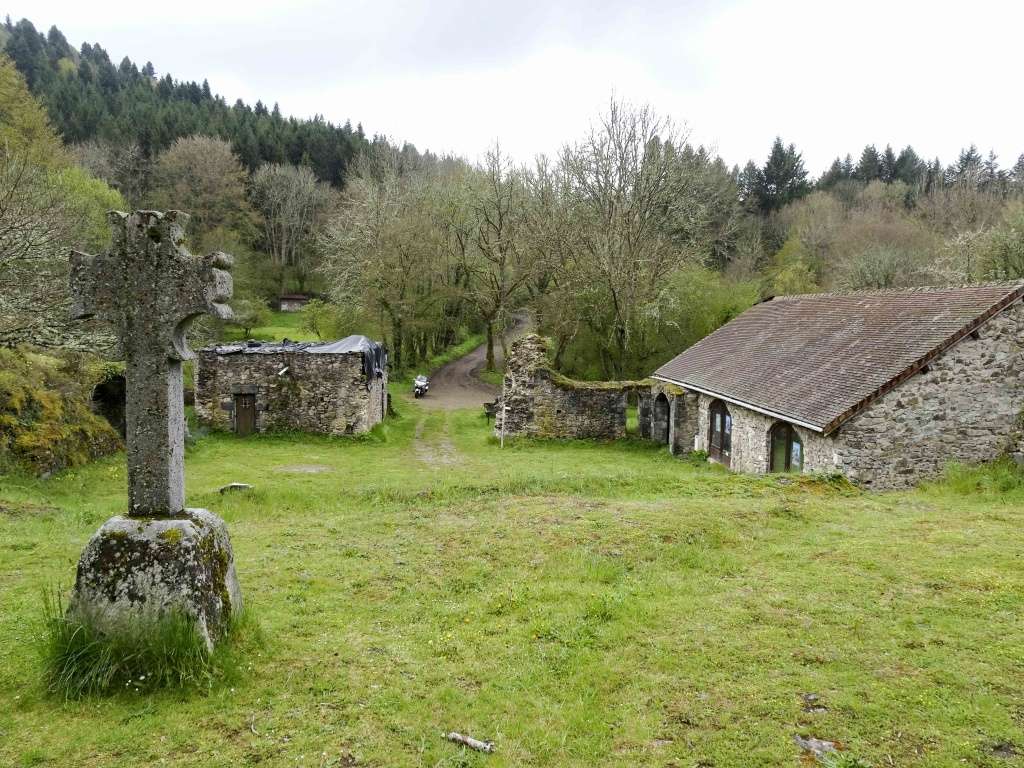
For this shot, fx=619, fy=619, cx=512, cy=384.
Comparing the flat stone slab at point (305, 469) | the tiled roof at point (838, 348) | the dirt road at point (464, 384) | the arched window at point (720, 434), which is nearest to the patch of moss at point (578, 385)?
the tiled roof at point (838, 348)

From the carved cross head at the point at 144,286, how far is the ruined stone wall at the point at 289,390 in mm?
18329

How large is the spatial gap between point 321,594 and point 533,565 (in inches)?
96.9

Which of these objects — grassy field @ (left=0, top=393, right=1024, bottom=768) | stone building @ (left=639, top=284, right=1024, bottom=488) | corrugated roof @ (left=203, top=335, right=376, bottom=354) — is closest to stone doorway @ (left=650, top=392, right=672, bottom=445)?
stone building @ (left=639, top=284, right=1024, bottom=488)

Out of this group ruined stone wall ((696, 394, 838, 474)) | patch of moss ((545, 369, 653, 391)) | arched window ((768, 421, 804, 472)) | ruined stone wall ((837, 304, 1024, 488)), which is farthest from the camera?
patch of moss ((545, 369, 653, 391))

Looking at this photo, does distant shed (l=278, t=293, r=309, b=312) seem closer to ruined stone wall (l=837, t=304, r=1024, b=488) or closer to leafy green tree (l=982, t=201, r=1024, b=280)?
leafy green tree (l=982, t=201, r=1024, b=280)

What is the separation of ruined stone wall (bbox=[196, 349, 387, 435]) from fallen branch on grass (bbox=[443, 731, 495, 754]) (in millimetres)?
20141

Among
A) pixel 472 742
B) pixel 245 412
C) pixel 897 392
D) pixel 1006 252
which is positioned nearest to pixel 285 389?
pixel 245 412

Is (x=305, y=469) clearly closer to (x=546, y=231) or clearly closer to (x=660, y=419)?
(x=660, y=419)

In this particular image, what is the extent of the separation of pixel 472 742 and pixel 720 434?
698 inches

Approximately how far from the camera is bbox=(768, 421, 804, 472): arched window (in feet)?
51.3

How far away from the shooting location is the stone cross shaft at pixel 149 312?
505 centimetres

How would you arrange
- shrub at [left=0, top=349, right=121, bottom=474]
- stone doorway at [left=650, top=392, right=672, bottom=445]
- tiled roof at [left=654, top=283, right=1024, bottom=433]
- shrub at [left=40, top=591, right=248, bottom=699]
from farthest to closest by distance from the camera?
stone doorway at [left=650, top=392, right=672, bottom=445], shrub at [left=0, top=349, right=121, bottom=474], tiled roof at [left=654, top=283, right=1024, bottom=433], shrub at [left=40, top=591, right=248, bottom=699]

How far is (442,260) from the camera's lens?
131ft

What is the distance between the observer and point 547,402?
23688 millimetres
